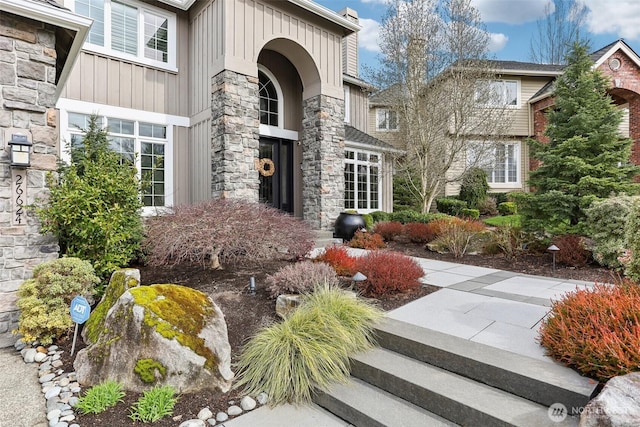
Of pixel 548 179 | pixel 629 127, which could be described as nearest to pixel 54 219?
pixel 548 179

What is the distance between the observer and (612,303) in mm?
2398

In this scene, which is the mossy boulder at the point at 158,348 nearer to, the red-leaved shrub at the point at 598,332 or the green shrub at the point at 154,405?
the green shrub at the point at 154,405

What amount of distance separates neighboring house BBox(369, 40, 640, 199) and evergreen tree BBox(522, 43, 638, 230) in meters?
7.06

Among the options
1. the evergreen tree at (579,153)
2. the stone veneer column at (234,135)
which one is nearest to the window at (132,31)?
the stone veneer column at (234,135)

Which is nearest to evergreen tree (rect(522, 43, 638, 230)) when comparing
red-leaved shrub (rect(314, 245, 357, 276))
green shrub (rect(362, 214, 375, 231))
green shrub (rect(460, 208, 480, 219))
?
red-leaved shrub (rect(314, 245, 357, 276))

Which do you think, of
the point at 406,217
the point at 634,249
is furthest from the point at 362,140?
the point at 634,249

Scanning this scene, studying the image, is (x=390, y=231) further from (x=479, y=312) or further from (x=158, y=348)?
(x=158, y=348)

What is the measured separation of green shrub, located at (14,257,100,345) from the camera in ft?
11.7

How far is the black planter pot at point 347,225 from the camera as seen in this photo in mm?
9023

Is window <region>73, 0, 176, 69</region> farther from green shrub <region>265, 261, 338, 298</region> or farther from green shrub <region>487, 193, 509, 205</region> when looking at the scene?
green shrub <region>487, 193, 509, 205</region>

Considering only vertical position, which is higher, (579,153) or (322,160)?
(322,160)

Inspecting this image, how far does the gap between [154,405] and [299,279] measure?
1.85 m

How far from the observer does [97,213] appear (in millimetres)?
4391

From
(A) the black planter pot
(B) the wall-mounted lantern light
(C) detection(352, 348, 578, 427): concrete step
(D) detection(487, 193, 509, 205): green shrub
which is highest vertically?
(B) the wall-mounted lantern light
